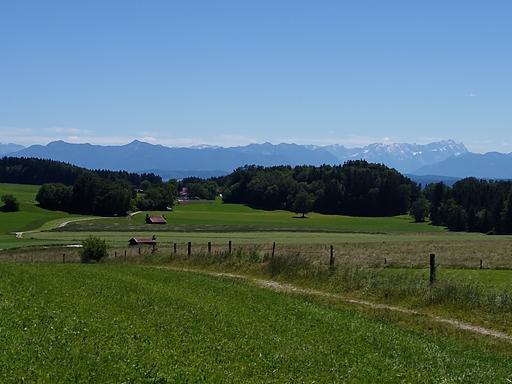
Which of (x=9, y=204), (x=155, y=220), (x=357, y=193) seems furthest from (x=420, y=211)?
(x=9, y=204)

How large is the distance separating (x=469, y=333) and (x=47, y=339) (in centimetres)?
1210

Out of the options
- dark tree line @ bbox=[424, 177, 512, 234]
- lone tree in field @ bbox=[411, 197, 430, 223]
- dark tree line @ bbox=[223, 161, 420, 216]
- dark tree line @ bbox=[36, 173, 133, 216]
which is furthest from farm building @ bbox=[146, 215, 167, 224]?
lone tree in field @ bbox=[411, 197, 430, 223]

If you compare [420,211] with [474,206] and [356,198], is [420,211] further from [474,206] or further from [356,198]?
[356,198]

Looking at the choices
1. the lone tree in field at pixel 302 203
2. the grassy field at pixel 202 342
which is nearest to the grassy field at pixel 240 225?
the lone tree in field at pixel 302 203

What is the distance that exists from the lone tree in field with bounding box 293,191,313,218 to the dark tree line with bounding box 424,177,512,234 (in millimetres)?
31968

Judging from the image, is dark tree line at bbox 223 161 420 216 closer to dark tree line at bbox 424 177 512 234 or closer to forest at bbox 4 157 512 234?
forest at bbox 4 157 512 234

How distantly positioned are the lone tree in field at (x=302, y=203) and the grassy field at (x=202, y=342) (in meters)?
151

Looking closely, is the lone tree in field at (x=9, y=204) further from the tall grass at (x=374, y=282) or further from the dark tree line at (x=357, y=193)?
the tall grass at (x=374, y=282)

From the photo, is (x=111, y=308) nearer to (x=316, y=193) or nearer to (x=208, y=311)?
(x=208, y=311)

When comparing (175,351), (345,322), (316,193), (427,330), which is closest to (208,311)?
(345,322)

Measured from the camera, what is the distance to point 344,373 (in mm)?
11766

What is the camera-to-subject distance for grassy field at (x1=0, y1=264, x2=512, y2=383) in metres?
10.6

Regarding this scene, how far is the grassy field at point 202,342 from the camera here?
10.6m

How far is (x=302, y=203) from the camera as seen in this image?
6747 inches
